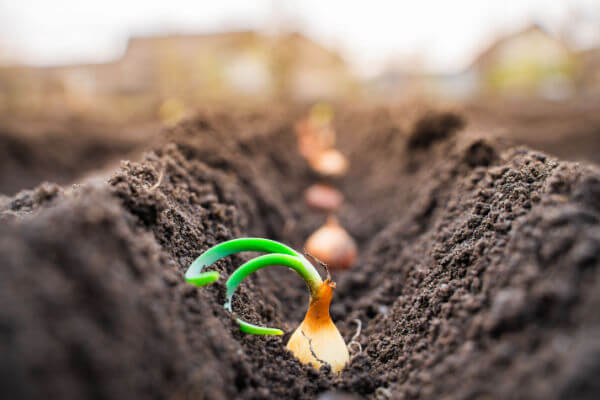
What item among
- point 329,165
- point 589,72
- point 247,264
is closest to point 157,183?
point 247,264

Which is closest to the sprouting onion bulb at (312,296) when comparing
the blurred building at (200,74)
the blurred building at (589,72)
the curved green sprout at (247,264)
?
the curved green sprout at (247,264)

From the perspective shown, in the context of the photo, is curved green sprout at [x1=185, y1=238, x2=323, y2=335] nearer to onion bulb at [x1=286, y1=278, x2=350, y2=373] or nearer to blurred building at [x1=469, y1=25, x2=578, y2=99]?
onion bulb at [x1=286, y1=278, x2=350, y2=373]

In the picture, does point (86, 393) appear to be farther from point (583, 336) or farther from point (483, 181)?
point (483, 181)

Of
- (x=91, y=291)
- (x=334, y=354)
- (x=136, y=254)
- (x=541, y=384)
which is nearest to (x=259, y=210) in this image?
(x=334, y=354)

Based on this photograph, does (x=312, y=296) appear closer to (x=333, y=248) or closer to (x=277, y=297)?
(x=277, y=297)

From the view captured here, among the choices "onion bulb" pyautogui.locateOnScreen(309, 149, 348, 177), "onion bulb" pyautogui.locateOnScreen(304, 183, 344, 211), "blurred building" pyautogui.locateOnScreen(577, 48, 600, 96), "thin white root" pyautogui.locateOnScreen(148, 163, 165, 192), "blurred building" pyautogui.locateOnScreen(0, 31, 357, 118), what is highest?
"blurred building" pyautogui.locateOnScreen(0, 31, 357, 118)

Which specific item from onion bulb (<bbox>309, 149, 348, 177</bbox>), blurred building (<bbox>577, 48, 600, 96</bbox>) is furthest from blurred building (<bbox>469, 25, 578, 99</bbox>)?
onion bulb (<bbox>309, 149, 348, 177</bbox>)
